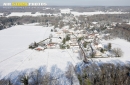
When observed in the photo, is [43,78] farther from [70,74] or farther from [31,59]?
Result: [31,59]

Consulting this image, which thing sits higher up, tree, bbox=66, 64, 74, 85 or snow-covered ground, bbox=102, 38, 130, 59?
tree, bbox=66, 64, 74, 85

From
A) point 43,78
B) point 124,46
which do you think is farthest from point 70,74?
point 124,46

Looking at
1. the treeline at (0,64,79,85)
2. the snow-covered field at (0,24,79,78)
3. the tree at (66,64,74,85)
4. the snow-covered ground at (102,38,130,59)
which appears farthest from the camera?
the snow-covered ground at (102,38,130,59)

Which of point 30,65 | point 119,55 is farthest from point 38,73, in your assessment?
point 119,55

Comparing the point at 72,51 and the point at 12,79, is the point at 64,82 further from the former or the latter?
the point at 72,51

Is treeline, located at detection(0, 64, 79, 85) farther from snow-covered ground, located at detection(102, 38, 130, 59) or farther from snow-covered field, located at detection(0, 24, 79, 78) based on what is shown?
snow-covered ground, located at detection(102, 38, 130, 59)

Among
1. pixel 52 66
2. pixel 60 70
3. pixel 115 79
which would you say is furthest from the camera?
pixel 52 66

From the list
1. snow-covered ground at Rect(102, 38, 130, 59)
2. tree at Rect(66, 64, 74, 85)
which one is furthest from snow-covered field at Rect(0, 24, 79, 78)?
snow-covered ground at Rect(102, 38, 130, 59)

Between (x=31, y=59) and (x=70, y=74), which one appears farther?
(x=31, y=59)

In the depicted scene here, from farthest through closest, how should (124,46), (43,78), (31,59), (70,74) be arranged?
1. (124,46)
2. (31,59)
3. (70,74)
4. (43,78)

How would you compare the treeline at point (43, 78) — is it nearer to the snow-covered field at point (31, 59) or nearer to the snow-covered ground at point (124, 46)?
the snow-covered field at point (31, 59)

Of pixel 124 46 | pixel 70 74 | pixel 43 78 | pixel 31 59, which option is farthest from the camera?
pixel 124 46
